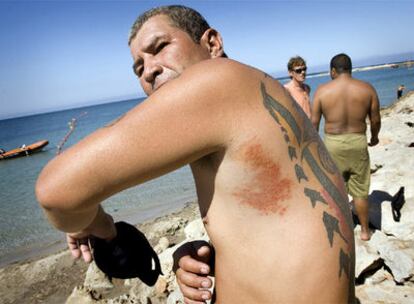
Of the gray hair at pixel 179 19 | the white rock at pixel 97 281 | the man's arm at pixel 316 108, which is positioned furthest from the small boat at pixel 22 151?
the gray hair at pixel 179 19

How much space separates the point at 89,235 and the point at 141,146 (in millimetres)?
857

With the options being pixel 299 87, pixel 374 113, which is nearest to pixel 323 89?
pixel 374 113

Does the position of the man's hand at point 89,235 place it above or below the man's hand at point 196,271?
above

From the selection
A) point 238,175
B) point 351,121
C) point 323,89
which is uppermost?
point 238,175

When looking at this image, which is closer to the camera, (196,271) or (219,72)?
(219,72)

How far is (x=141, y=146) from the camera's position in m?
1.03

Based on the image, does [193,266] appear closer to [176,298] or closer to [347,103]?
[176,298]

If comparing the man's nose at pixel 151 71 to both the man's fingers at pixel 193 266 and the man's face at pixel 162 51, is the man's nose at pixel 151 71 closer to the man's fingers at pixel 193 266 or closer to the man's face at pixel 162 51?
the man's face at pixel 162 51

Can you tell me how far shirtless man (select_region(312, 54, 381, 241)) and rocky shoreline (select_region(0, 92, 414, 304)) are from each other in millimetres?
681

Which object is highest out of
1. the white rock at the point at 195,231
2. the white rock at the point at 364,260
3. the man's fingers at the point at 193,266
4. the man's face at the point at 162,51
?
the man's face at the point at 162,51

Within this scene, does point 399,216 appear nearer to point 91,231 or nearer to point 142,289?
point 142,289

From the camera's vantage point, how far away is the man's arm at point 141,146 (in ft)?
3.33

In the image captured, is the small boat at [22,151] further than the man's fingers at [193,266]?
Yes

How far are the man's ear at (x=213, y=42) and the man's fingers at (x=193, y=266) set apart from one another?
101cm
